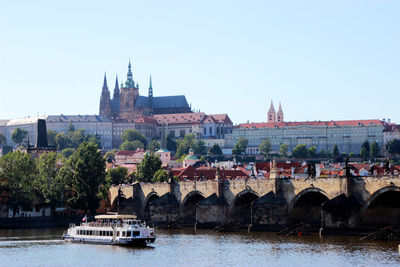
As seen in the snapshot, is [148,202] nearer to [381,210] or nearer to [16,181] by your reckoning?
[16,181]

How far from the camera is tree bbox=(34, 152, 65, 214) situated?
334 feet

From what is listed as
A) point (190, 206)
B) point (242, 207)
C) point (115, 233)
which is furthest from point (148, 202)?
point (115, 233)

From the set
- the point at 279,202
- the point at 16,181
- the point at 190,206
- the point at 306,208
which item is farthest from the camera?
the point at 16,181

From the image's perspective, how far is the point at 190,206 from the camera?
3784 inches

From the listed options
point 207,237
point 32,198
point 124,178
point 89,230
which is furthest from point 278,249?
point 124,178

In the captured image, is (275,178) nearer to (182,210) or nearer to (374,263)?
(182,210)

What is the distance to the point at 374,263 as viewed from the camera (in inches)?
2190

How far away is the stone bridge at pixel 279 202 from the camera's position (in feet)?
232

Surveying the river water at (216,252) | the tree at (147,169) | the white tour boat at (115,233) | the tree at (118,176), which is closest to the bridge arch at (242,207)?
the river water at (216,252)

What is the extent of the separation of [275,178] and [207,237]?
852cm

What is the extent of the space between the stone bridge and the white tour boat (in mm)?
12195

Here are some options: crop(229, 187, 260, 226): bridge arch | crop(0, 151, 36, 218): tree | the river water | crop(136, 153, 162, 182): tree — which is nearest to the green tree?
crop(136, 153, 162, 182): tree

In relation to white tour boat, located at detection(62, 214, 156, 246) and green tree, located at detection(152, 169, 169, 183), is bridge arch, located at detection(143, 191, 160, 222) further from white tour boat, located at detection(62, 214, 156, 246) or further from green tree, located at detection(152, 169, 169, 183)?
white tour boat, located at detection(62, 214, 156, 246)

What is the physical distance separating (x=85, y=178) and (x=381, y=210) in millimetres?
40560
